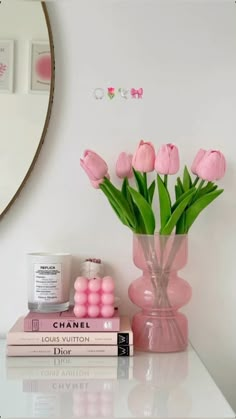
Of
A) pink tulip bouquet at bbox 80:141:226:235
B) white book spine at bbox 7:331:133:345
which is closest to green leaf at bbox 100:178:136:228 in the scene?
pink tulip bouquet at bbox 80:141:226:235

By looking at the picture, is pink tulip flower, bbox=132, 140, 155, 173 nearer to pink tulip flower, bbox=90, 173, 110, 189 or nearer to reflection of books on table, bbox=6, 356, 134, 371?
pink tulip flower, bbox=90, 173, 110, 189

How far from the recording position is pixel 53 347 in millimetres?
931

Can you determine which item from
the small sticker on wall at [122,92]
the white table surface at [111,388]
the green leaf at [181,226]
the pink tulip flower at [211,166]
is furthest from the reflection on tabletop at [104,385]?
the small sticker on wall at [122,92]

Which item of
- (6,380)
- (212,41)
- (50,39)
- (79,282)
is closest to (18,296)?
(79,282)

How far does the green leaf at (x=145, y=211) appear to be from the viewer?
3.24 ft

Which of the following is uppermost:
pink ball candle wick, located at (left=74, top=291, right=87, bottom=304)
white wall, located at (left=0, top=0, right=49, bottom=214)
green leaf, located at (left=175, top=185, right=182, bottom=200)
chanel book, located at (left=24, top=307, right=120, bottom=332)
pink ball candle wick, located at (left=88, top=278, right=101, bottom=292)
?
white wall, located at (left=0, top=0, right=49, bottom=214)

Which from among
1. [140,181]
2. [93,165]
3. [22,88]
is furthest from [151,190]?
[22,88]

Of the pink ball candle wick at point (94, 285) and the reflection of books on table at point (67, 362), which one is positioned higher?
the pink ball candle wick at point (94, 285)

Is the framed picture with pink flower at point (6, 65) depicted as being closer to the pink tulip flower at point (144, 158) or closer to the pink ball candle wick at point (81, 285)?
the pink tulip flower at point (144, 158)

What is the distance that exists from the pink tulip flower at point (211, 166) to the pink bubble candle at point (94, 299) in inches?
10.5

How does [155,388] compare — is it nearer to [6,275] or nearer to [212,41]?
[6,275]

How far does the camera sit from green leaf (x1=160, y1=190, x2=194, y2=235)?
38.5 inches

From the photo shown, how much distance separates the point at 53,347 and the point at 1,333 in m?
0.22

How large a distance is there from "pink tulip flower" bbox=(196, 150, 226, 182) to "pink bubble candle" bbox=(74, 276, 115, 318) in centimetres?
27
